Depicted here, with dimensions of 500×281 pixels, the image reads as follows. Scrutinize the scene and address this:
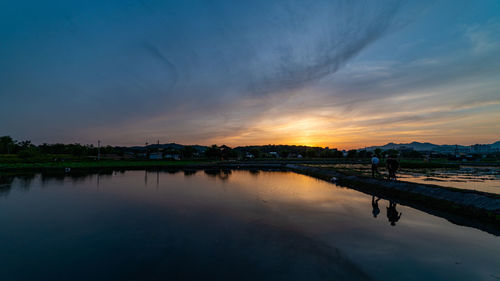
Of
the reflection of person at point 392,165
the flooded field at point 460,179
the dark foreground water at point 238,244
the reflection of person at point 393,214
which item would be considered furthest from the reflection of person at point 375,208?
the flooded field at point 460,179

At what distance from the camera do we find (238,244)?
7199 mm

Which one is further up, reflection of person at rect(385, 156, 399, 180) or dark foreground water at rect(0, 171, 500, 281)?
reflection of person at rect(385, 156, 399, 180)

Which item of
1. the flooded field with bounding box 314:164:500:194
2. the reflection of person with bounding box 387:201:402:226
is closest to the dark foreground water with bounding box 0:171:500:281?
the reflection of person with bounding box 387:201:402:226

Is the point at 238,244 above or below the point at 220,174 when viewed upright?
above

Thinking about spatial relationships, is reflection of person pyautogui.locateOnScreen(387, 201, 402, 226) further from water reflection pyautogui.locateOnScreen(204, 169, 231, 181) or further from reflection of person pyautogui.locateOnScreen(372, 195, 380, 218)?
water reflection pyautogui.locateOnScreen(204, 169, 231, 181)

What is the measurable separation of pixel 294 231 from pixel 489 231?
809 centimetres

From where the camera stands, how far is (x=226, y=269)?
5.55 metres

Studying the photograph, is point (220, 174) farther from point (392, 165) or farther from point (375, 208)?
point (375, 208)

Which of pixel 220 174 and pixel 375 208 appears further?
pixel 220 174

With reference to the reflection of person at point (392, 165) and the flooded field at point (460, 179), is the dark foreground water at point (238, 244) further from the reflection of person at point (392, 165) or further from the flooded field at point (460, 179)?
the flooded field at point (460, 179)

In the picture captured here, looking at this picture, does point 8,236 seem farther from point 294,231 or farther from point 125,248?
point 294,231

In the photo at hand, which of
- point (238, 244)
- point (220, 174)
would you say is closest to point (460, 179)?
point (238, 244)

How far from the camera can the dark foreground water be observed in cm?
546

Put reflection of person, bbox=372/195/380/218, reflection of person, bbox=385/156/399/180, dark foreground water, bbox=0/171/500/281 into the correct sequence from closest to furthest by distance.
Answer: dark foreground water, bbox=0/171/500/281, reflection of person, bbox=372/195/380/218, reflection of person, bbox=385/156/399/180
